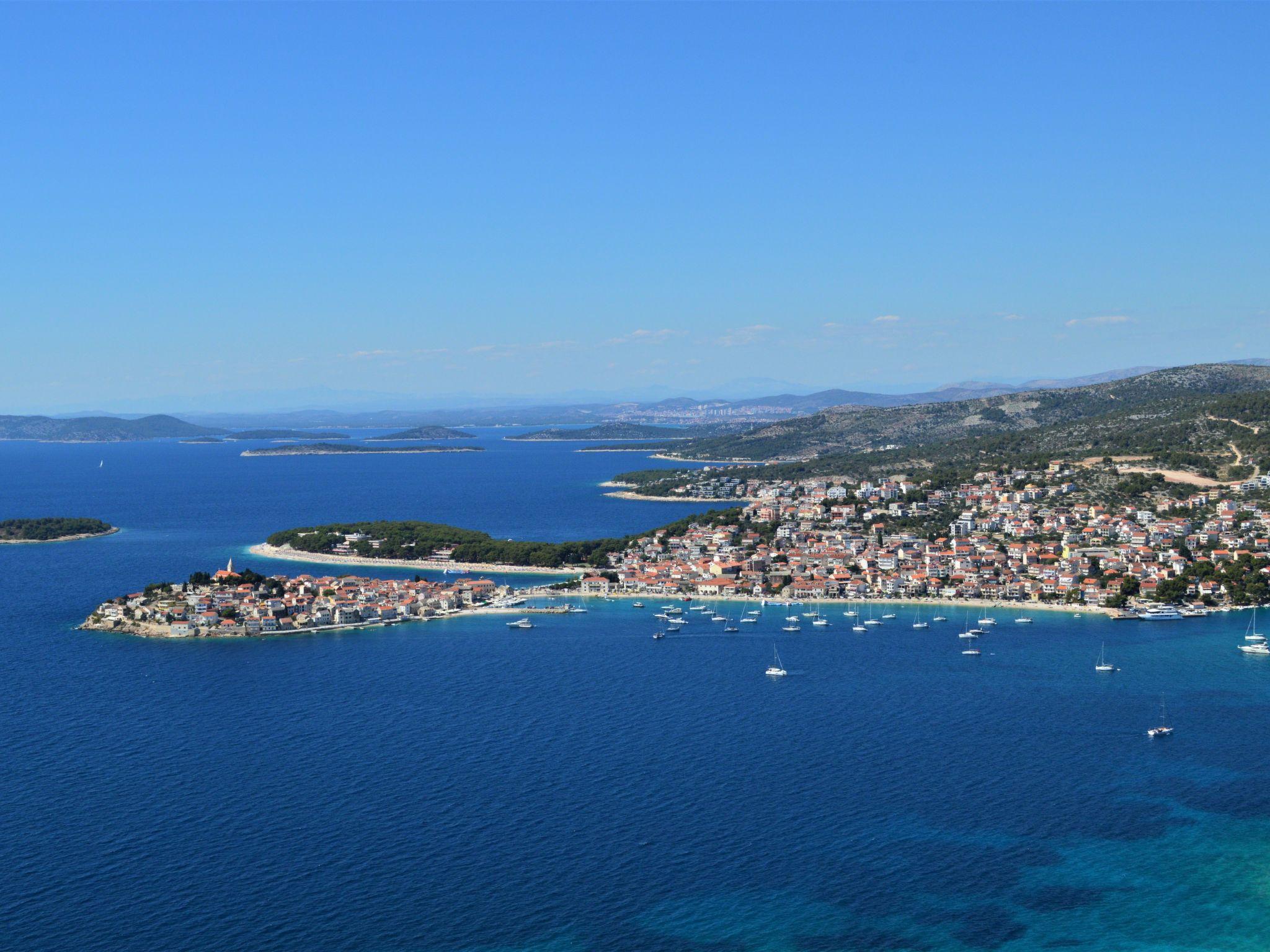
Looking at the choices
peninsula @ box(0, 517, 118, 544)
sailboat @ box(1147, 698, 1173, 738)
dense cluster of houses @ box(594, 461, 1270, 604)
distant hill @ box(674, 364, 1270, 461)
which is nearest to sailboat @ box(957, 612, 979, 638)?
dense cluster of houses @ box(594, 461, 1270, 604)

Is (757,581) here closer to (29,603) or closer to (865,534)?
(865,534)

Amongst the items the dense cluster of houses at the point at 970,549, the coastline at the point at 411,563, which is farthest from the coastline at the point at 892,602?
the coastline at the point at 411,563

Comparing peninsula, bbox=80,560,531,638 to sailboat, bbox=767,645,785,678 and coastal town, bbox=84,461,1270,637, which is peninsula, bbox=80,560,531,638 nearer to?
coastal town, bbox=84,461,1270,637

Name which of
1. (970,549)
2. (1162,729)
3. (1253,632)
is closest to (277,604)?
(1162,729)

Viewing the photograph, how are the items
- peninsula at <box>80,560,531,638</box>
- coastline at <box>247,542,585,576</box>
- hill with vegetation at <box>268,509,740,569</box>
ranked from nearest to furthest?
peninsula at <box>80,560,531,638</box>
coastline at <box>247,542,585,576</box>
hill with vegetation at <box>268,509,740,569</box>

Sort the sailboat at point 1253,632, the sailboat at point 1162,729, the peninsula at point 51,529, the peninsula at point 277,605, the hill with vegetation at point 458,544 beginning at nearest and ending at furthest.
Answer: the sailboat at point 1162,729, the sailboat at point 1253,632, the peninsula at point 277,605, the hill with vegetation at point 458,544, the peninsula at point 51,529

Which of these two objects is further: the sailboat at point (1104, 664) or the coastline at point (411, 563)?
the coastline at point (411, 563)

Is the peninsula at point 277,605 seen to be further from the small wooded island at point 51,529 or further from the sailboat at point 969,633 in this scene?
the small wooded island at point 51,529
